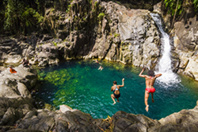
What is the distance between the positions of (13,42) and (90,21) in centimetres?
1932

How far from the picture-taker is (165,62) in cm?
1783

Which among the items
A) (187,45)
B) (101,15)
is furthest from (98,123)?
(101,15)

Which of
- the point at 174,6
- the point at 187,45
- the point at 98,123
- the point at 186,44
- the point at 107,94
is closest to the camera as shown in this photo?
the point at 98,123

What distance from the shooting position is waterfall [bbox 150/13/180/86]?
565 inches

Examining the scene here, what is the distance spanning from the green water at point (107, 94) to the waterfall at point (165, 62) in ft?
3.61

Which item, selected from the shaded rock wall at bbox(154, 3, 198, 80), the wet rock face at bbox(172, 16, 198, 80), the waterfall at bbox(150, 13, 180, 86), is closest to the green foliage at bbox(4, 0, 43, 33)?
the waterfall at bbox(150, 13, 180, 86)

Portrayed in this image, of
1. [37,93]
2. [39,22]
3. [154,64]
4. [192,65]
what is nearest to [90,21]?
[39,22]

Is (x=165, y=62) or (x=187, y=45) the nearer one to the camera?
(x=187, y=45)

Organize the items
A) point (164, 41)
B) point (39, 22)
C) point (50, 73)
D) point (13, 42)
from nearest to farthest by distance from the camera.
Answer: point (50, 73), point (164, 41), point (13, 42), point (39, 22)

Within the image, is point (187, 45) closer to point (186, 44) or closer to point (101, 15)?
point (186, 44)

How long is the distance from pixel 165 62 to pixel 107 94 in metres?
13.1

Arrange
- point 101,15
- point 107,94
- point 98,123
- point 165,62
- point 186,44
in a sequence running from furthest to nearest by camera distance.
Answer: point 101,15 → point 165,62 → point 186,44 → point 107,94 → point 98,123

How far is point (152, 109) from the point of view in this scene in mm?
8922

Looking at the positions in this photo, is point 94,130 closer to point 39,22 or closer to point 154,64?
point 154,64
